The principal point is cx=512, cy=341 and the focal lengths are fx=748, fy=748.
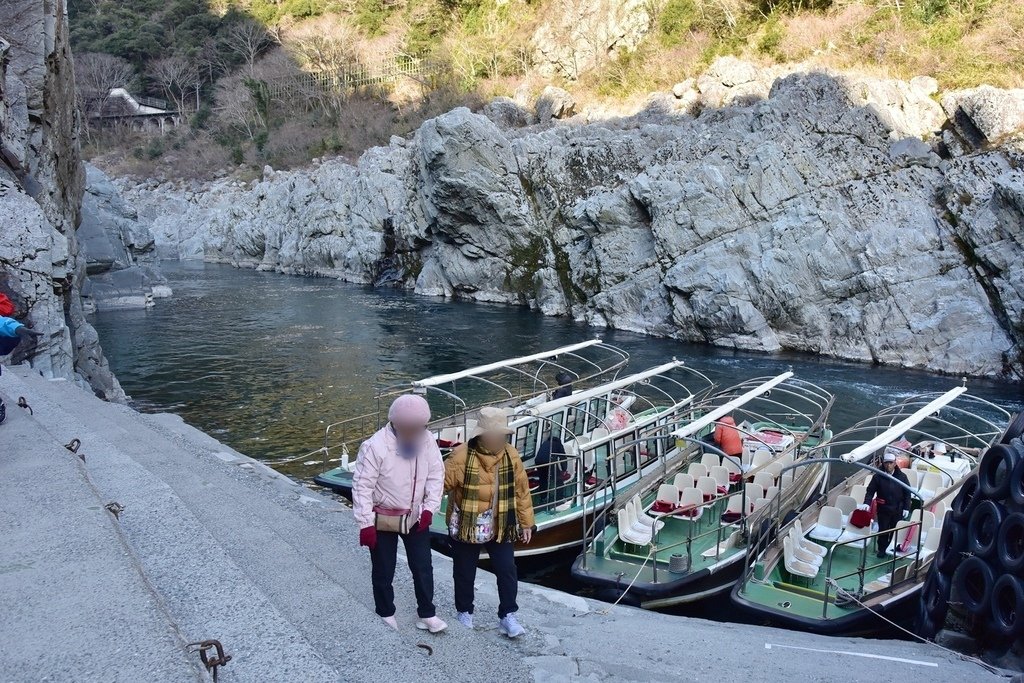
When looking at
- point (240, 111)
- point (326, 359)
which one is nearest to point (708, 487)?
point (326, 359)

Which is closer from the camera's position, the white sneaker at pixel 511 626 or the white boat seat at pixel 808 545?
the white sneaker at pixel 511 626

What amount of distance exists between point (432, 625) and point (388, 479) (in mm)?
1635

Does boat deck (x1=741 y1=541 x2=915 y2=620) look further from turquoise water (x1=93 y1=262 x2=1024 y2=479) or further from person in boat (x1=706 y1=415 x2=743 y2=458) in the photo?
turquoise water (x1=93 y1=262 x2=1024 y2=479)

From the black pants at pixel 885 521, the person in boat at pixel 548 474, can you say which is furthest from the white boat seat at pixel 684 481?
the black pants at pixel 885 521

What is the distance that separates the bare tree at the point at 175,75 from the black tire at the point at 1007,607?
11332 centimetres

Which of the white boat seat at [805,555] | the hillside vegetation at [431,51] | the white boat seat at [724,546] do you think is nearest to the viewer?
the white boat seat at [805,555]

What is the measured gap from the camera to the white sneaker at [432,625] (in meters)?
7.08

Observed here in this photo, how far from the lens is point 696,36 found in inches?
2180

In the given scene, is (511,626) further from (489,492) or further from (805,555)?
(805,555)

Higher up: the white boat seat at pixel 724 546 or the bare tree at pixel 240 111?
the bare tree at pixel 240 111

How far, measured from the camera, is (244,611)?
6.29 m

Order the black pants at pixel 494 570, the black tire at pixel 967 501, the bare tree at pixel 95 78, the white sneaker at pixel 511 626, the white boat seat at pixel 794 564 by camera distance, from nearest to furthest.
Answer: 1. the black pants at pixel 494 570
2. the white sneaker at pixel 511 626
3. the black tire at pixel 967 501
4. the white boat seat at pixel 794 564
5. the bare tree at pixel 95 78

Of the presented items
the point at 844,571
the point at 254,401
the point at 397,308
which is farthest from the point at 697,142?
the point at 844,571

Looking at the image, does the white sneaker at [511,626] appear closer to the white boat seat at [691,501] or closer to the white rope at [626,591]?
the white rope at [626,591]
